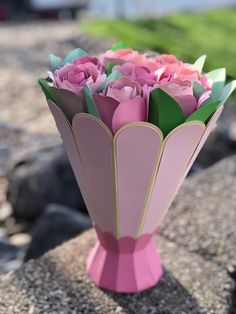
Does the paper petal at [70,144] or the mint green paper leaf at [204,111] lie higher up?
the mint green paper leaf at [204,111]

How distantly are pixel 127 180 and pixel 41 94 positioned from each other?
310 centimetres

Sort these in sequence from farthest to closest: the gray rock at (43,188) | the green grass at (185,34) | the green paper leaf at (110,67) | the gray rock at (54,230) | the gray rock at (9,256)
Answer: the green grass at (185,34) < the gray rock at (43,188) < the gray rock at (9,256) < the gray rock at (54,230) < the green paper leaf at (110,67)

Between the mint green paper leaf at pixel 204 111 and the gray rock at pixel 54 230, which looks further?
the gray rock at pixel 54 230

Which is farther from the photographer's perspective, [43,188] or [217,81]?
[43,188]

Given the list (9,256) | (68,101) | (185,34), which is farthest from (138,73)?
(185,34)

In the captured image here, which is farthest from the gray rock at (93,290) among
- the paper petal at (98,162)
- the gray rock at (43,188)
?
the gray rock at (43,188)

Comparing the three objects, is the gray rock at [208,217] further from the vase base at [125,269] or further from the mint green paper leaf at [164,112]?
the mint green paper leaf at [164,112]

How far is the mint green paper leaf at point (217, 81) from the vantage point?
1.44 m

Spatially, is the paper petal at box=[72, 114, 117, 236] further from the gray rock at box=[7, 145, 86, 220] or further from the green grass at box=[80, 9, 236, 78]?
the green grass at box=[80, 9, 236, 78]

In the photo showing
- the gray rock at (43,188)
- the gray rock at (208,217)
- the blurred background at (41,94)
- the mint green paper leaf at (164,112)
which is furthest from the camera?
the gray rock at (43,188)

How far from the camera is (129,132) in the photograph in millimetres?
1292

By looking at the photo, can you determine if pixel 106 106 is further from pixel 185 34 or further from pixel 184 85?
pixel 185 34

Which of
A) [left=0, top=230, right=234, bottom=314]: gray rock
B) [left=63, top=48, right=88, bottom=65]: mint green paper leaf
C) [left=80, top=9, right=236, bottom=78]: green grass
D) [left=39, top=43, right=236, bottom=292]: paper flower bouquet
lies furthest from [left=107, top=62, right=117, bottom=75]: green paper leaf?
[left=80, top=9, right=236, bottom=78]: green grass

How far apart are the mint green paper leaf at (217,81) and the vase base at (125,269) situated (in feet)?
1.44
